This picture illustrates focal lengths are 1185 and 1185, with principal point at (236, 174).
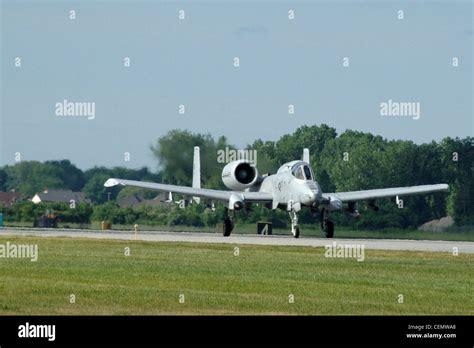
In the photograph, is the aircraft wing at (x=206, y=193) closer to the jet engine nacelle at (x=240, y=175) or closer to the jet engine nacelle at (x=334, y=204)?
the jet engine nacelle at (x=240, y=175)

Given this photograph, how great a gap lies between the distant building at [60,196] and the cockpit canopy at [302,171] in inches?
1590

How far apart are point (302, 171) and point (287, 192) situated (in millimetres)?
1709

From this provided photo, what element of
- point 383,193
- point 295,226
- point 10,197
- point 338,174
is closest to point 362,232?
point 383,193

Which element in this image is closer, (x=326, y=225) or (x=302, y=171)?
(x=302, y=171)

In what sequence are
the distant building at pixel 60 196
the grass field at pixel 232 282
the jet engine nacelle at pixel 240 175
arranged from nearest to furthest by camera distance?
1. the grass field at pixel 232 282
2. the jet engine nacelle at pixel 240 175
3. the distant building at pixel 60 196

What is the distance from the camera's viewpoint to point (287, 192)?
2180 inches

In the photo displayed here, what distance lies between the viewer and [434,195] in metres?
79.5

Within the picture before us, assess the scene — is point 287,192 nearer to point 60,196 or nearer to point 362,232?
point 362,232

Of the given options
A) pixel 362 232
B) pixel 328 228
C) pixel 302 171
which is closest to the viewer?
pixel 302 171

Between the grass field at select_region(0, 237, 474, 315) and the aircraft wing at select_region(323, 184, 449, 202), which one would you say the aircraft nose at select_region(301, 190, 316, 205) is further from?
the grass field at select_region(0, 237, 474, 315)

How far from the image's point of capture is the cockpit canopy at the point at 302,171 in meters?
53.9

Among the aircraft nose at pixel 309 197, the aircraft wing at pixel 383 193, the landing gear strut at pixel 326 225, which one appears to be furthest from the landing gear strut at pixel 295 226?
the aircraft wing at pixel 383 193

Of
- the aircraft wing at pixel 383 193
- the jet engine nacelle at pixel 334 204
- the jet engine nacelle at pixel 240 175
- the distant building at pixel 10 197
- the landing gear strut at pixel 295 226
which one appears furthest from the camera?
the distant building at pixel 10 197
